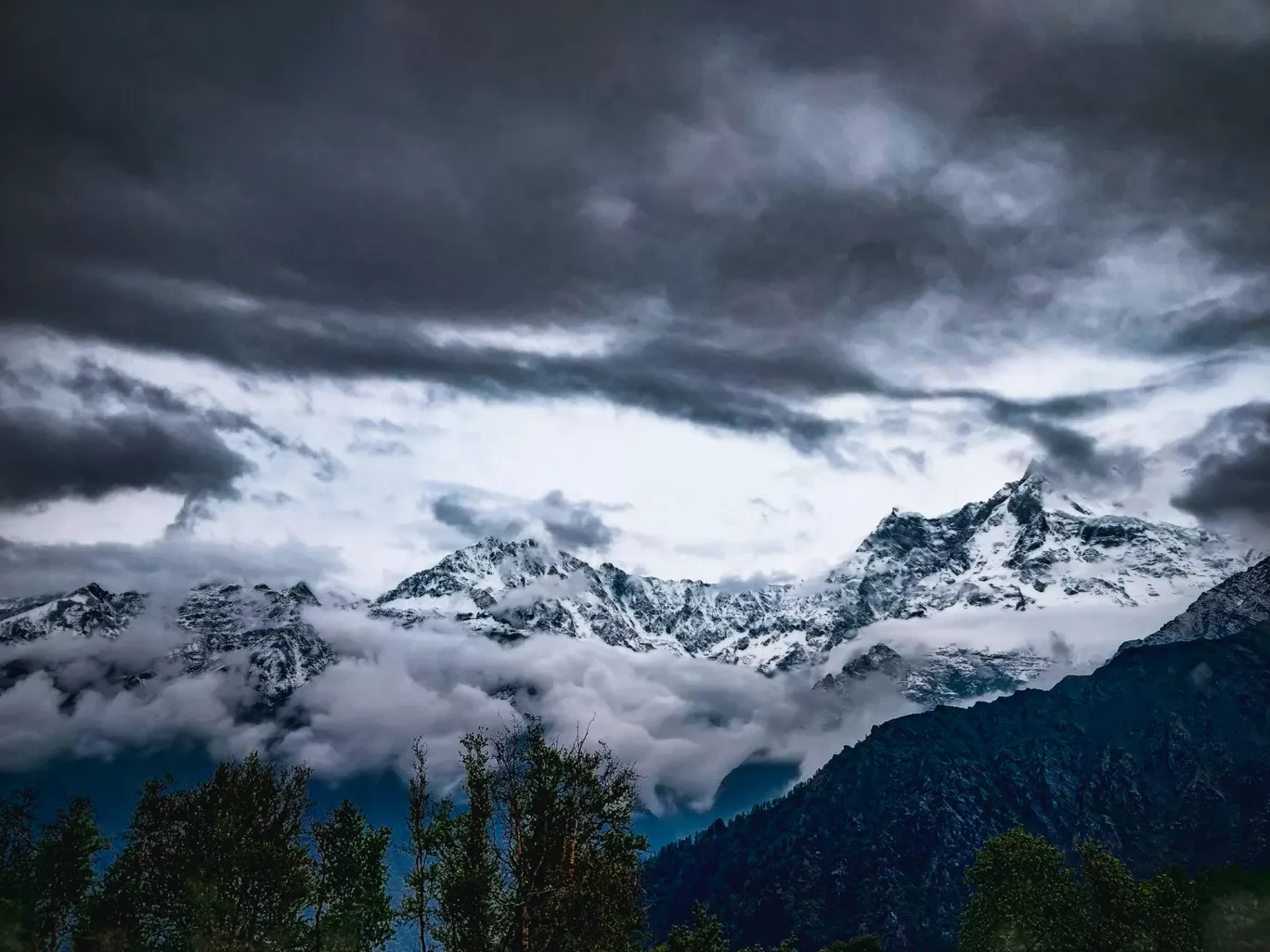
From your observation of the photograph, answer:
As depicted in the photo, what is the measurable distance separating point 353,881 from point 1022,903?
5263 centimetres

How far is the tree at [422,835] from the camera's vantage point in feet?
146

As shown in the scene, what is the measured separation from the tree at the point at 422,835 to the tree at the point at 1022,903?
51.4 metres

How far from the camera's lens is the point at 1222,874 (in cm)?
11425

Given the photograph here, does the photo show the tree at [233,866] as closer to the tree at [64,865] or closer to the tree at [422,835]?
the tree at [422,835]

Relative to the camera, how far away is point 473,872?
138 feet

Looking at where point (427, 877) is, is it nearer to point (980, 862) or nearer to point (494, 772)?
point (494, 772)

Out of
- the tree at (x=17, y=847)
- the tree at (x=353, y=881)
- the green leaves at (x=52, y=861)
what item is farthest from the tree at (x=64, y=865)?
the tree at (x=353, y=881)

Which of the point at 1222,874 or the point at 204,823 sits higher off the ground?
the point at 204,823

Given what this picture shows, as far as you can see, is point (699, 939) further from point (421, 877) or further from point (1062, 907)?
point (421, 877)

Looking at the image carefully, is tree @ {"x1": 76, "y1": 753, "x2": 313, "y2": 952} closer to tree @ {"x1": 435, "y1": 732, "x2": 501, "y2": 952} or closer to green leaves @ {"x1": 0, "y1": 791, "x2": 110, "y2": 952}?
tree @ {"x1": 435, "y1": 732, "x2": 501, "y2": 952}

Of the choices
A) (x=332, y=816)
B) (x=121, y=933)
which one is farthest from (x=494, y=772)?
(x=121, y=933)

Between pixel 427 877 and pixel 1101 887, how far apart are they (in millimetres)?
61148

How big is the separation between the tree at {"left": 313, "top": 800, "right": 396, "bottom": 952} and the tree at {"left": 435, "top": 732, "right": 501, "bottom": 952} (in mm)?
17664

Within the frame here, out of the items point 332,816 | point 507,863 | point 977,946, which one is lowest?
point 977,946
